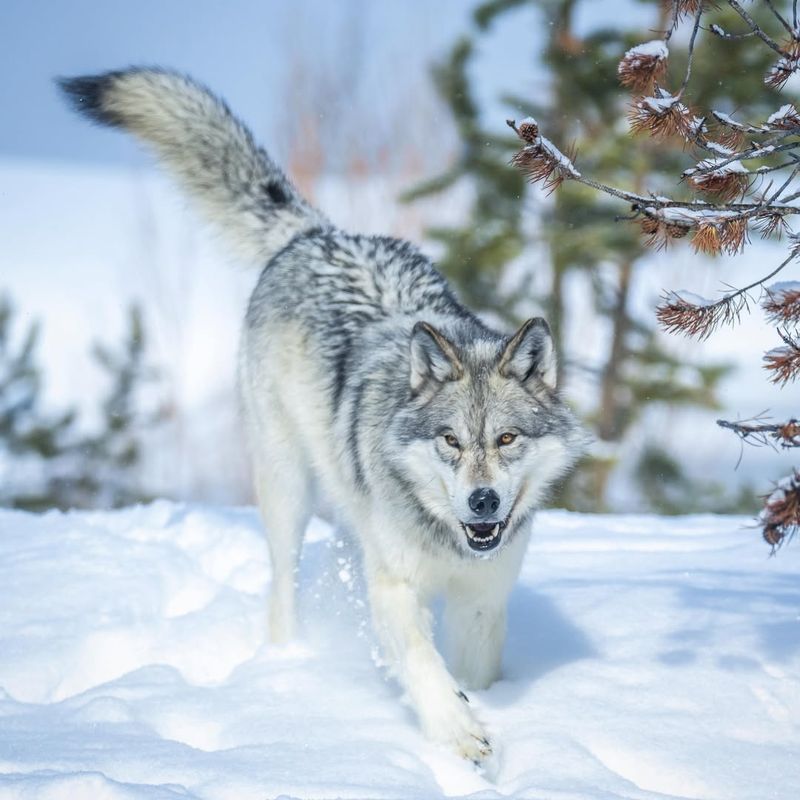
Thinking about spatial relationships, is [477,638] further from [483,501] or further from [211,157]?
[211,157]

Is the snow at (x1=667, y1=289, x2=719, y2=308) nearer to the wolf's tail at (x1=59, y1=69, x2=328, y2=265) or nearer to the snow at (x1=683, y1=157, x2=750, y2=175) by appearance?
the snow at (x1=683, y1=157, x2=750, y2=175)

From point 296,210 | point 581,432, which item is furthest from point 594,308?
point 581,432

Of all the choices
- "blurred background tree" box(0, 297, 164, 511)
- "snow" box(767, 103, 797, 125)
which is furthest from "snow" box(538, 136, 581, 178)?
"blurred background tree" box(0, 297, 164, 511)

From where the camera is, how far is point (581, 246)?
12.8 meters

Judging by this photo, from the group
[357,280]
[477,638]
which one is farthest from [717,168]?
[357,280]

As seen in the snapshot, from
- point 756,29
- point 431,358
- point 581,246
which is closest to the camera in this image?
point 756,29

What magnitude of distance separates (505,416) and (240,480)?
19478 millimetres

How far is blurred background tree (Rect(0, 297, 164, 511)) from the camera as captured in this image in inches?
722

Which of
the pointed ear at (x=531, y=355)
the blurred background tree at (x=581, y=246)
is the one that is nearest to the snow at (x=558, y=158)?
the pointed ear at (x=531, y=355)

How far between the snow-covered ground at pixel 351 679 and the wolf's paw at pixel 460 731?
63mm

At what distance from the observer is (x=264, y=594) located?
548cm

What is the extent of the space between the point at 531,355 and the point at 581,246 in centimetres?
920

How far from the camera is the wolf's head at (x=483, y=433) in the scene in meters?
3.60

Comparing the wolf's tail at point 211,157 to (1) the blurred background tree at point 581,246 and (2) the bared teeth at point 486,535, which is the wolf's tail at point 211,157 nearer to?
(2) the bared teeth at point 486,535
